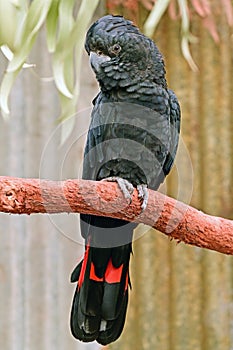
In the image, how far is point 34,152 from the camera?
1408 millimetres

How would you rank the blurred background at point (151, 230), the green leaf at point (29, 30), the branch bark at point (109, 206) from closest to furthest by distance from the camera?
the branch bark at point (109, 206) → the green leaf at point (29, 30) → the blurred background at point (151, 230)

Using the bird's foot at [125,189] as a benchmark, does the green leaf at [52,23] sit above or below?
above

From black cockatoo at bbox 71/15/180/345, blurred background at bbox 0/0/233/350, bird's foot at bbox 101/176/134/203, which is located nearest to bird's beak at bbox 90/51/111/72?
black cockatoo at bbox 71/15/180/345

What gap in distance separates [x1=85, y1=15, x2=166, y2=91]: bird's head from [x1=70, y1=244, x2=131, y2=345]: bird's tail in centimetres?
24

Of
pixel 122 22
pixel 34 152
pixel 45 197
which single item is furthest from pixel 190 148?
pixel 45 197

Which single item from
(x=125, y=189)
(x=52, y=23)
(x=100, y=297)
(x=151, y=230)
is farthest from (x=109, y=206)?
(x=151, y=230)

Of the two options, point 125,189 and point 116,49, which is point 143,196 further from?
point 116,49

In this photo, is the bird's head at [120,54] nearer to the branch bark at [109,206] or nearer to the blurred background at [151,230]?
the branch bark at [109,206]

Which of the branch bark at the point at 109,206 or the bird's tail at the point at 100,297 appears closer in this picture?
the branch bark at the point at 109,206

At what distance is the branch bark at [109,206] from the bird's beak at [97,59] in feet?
0.56

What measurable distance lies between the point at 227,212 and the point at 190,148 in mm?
159

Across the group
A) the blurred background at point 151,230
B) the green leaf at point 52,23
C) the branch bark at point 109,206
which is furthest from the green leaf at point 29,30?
the blurred background at point 151,230

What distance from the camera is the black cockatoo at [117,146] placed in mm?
852

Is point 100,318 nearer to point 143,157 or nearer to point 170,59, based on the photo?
point 143,157
